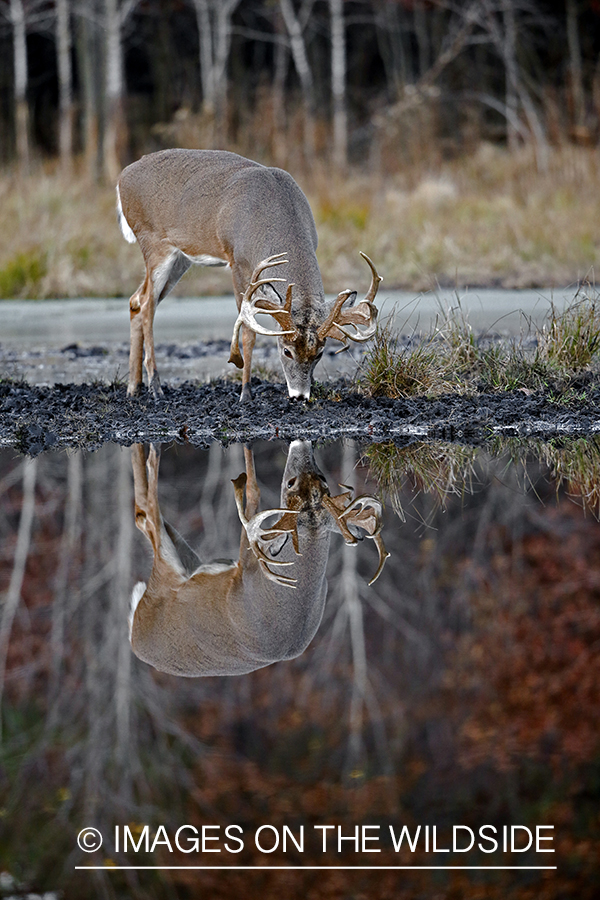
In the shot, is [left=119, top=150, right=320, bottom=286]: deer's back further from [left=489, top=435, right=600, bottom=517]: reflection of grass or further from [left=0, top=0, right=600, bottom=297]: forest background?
[left=0, top=0, right=600, bottom=297]: forest background

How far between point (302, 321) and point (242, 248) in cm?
67

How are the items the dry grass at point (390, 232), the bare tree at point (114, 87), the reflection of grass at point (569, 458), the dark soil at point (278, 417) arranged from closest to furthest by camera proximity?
the reflection of grass at point (569, 458) < the dark soil at point (278, 417) < the dry grass at point (390, 232) < the bare tree at point (114, 87)

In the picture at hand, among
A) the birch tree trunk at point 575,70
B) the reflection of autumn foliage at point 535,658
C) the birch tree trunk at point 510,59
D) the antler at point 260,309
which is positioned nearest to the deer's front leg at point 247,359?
the antler at point 260,309

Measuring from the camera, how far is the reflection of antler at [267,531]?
4824mm

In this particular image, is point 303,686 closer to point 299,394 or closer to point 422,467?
point 422,467

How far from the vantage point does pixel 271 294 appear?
7.50 meters

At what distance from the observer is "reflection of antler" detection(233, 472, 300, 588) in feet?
15.8

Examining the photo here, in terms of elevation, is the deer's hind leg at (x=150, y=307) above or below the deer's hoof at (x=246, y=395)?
above

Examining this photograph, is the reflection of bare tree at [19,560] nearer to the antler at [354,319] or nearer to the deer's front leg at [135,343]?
the deer's front leg at [135,343]

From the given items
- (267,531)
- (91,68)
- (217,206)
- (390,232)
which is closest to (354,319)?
(217,206)

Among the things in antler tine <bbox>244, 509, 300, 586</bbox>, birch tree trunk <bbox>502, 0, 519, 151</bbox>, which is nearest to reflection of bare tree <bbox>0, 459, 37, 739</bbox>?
antler tine <bbox>244, 509, 300, 586</bbox>

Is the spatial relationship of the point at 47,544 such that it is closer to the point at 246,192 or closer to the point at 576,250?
the point at 246,192

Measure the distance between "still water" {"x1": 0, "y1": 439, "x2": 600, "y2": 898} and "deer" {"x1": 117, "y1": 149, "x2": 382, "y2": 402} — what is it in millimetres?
1264

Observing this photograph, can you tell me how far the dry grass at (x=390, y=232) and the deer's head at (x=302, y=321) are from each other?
6434 mm
